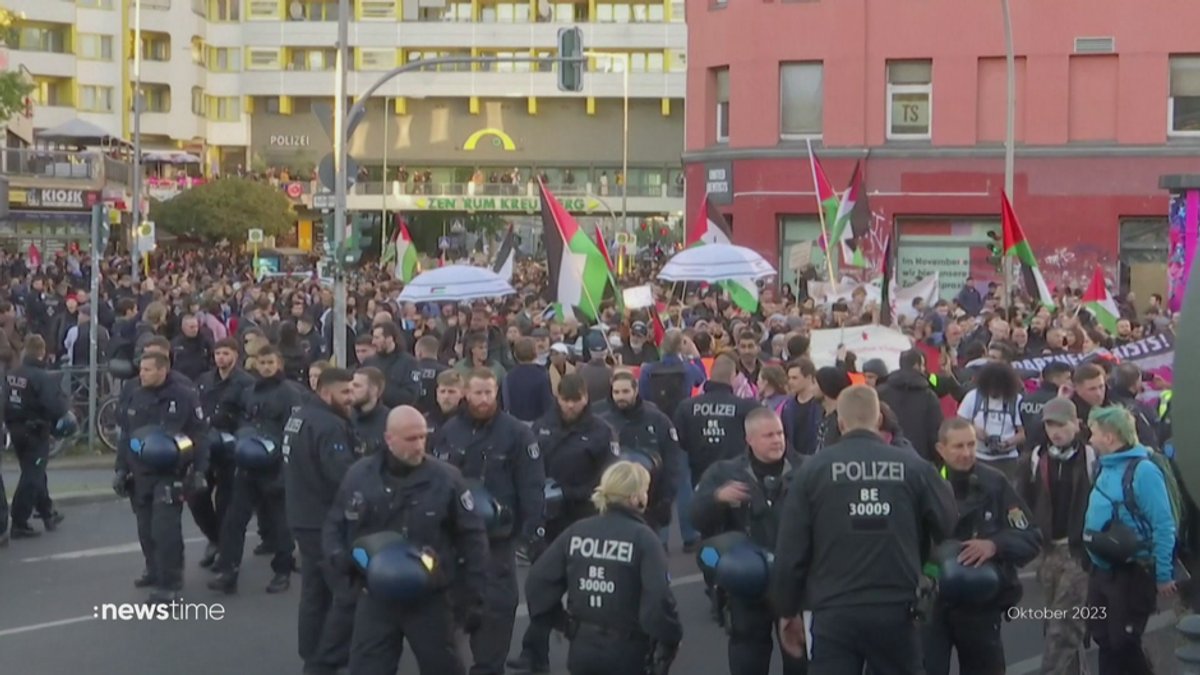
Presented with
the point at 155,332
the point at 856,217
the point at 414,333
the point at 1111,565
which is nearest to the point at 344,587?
the point at 1111,565

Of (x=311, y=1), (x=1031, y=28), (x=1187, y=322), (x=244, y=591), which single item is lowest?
(x=244, y=591)

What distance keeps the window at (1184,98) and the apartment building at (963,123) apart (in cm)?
4

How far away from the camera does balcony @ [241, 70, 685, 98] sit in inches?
3115

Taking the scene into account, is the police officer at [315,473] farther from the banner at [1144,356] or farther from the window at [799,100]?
the window at [799,100]

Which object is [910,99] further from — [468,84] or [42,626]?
[468,84]

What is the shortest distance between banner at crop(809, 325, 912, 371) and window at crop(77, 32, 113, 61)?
6593 centimetres

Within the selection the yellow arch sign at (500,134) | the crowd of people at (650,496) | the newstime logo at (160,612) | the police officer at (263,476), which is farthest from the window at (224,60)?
the newstime logo at (160,612)

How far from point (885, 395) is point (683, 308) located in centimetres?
1190

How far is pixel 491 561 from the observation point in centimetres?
920

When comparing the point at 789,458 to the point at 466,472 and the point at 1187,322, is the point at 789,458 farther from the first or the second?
the point at 1187,322

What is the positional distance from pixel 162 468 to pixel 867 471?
5.99 meters

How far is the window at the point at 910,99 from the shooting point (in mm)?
36281

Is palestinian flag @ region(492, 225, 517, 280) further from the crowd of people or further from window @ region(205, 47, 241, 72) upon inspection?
window @ region(205, 47, 241, 72)

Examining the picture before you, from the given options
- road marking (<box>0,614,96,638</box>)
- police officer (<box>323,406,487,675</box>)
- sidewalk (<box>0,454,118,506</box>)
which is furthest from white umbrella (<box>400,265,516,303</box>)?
police officer (<box>323,406,487,675</box>)
